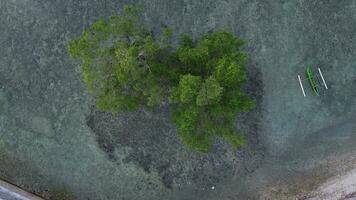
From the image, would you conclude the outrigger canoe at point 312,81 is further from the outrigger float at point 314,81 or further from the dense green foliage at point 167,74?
the dense green foliage at point 167,74

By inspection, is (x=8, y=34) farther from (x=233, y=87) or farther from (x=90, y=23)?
(x=233, y=87)

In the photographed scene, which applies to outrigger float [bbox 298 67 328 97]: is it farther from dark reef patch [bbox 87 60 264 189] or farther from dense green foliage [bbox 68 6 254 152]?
dense green foliage [bbox 68 6 254 152]

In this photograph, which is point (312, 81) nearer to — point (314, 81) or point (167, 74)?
point (314, 81)

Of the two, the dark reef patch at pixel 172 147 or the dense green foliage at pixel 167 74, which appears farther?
the dark reef patch at pixel 172 147

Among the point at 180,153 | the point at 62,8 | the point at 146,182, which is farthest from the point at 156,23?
the point at 146,182

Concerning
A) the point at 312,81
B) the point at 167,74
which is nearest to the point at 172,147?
the point at 167,74

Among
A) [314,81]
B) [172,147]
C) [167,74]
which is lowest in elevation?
[172,147]

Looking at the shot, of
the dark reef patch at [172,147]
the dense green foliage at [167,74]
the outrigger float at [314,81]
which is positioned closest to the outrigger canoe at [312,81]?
the outrigger float at [314,81]

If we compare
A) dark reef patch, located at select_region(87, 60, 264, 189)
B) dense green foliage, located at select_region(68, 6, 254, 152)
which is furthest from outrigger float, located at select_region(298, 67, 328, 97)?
dense green foliage, located at select_region(68, 6, 254, 152)
